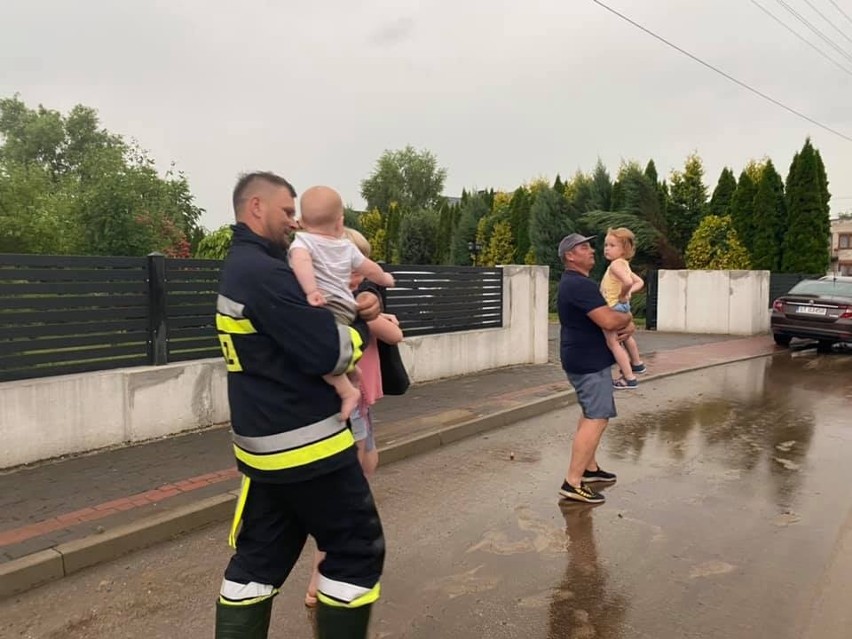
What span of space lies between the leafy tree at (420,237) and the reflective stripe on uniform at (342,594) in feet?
116

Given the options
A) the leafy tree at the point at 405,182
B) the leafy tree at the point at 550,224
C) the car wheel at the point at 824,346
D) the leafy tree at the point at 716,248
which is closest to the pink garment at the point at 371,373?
the car wheel at the point at 824,346

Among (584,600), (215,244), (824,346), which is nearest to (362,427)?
(584,600)

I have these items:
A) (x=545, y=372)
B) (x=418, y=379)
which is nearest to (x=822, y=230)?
(x=545, y=372)

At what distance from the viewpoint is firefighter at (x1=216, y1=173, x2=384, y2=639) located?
2100 mm

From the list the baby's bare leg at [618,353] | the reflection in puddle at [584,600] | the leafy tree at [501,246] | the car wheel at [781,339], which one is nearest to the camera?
the reflection in puddle at [584,600]

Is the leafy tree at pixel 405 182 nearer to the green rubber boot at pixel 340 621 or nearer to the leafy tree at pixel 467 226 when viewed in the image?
the leafy tree at pixel 467 226

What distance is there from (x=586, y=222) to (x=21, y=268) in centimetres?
2090

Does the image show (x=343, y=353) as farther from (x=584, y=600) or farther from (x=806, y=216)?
(x=806, y=216)

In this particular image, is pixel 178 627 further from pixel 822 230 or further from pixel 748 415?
pixel 822 230

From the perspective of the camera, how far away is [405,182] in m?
60.0

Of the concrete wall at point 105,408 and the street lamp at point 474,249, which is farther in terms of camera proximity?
the street lamp at point 474,249

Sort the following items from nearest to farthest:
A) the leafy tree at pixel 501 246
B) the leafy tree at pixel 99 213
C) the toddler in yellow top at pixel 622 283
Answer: the toddler in yellow top at pixel 622 283 → the leafy tree at pixel 99 213 → the leafy tree at pixel 501 246

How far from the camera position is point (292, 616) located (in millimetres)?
3301

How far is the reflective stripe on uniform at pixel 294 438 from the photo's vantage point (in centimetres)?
216
